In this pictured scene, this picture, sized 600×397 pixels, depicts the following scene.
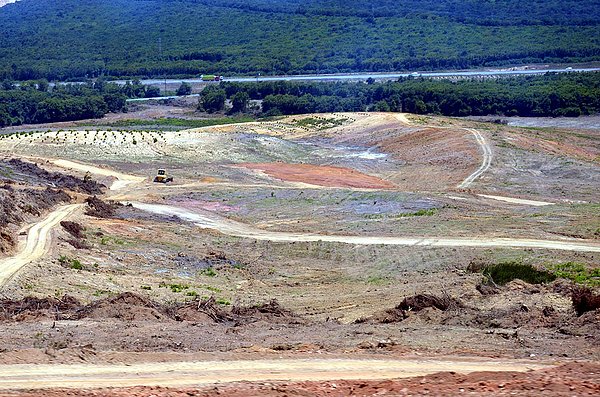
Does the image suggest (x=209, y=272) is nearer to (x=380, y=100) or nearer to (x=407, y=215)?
(x=407, y=215)

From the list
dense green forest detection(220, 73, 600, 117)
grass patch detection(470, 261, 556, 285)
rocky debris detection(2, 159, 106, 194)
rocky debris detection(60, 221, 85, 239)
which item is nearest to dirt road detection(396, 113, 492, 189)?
rocky debris detection(2, 159, 106, 194)

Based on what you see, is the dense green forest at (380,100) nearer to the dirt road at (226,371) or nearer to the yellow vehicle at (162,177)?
the yellow vehicle at (162,177)

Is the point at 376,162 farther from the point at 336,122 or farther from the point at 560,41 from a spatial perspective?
the point at 560,41

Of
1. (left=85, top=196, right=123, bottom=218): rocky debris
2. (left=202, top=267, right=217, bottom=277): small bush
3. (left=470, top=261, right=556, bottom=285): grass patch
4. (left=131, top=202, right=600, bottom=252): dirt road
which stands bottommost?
(left=131, top=202, right=600, bottom=252): dirt road

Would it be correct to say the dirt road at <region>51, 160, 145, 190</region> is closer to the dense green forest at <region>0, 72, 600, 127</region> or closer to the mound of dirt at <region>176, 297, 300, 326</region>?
the mound of dirt at <region>176, 297, 300, 326</region>

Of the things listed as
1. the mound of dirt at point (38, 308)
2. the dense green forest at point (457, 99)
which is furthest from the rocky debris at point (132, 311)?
the dense green forest at point (457, 99)

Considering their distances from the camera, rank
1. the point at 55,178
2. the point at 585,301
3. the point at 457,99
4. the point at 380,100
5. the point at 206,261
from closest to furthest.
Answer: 1. the point at 585,301
2. the point at 206,261
3. the point at 55,178
4. the point at 457,99
5. the point at 380,100

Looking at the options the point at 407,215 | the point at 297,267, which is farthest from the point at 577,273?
the point at 407,215
